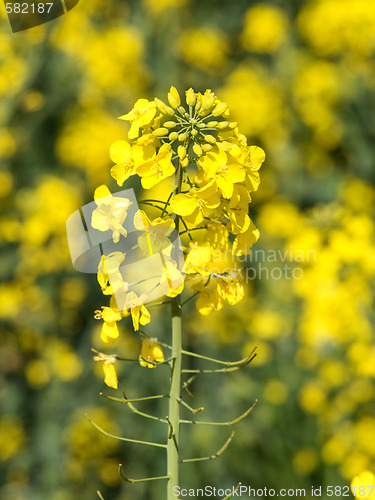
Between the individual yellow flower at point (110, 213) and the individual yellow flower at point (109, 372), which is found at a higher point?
the individual yellow flower at point (110, 213)

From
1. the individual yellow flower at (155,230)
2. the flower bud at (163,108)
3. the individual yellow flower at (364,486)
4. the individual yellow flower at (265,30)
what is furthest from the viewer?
the individual yellow flower at (265,30)

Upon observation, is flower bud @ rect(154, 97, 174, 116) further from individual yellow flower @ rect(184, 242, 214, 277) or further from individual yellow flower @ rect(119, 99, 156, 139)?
individual yellow flower @ rect(184, 242, 214, 277)

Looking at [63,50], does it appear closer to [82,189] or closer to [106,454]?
[82,189]

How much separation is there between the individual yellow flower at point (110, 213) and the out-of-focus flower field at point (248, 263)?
248 centimetres

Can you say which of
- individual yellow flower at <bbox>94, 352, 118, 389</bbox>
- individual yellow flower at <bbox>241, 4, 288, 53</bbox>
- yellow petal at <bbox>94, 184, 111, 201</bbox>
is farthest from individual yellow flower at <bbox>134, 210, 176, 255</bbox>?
individual yellow flower at <bbox>241, 4, 288, 53</bbox>

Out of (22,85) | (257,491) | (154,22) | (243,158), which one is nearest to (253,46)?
(154,22)

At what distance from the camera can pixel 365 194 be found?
626 cm

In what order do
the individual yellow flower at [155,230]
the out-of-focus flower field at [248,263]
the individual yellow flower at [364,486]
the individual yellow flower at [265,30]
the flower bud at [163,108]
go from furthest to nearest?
the individual yellow flower at [265,30], the out-of-focus flower field at [248,263], the flower bud at [163,108], the individual yellow flower at [155,230], the individual yellow flower at [364,486]

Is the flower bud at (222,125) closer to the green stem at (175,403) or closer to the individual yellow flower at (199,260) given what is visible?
the green stem at (175,403)

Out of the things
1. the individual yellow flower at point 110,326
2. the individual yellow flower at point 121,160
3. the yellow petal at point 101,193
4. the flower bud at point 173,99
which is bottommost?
the individual yellow flower at point 110,326

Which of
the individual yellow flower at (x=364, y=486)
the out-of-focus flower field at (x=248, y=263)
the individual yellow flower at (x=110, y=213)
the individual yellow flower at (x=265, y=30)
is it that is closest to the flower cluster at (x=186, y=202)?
the individual yellow flower at (x=110, y=213)

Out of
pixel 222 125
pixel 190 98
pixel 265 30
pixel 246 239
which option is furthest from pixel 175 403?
pixel 265 30

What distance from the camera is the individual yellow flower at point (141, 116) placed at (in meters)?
1.54

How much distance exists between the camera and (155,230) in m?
1.48
